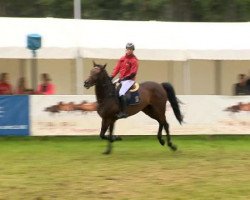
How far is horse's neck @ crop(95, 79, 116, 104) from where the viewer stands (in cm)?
1476

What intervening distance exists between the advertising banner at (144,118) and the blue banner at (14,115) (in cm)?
21

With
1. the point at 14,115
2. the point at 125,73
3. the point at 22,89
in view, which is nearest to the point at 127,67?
the point at 125,73

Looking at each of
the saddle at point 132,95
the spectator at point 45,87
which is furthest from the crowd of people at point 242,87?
the saddle at point 132,95

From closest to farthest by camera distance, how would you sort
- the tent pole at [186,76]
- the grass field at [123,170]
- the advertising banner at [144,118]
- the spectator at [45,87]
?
the grass field at [123,170]
the advertising banner at [144,118]
the spectator at [45,87]
the tent pole at [186,76]

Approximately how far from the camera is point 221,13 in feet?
129

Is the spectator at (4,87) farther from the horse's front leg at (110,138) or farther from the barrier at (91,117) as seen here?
the horse's front leg at (110,138)

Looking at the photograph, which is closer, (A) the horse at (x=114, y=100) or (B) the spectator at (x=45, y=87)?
(A) the horse at (x=114, y=100)

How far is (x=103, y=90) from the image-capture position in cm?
1481

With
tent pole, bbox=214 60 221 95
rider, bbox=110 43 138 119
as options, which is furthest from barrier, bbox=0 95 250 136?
tent pole, bbox=214 60 221 95

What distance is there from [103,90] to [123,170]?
305cm

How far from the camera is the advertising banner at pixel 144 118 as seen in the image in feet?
60.4

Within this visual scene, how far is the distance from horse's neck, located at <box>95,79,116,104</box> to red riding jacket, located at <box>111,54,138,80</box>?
359 mm

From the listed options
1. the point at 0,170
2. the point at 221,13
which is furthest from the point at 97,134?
the point at 221,13

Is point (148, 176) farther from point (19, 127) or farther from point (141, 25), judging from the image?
point (141, 25)
